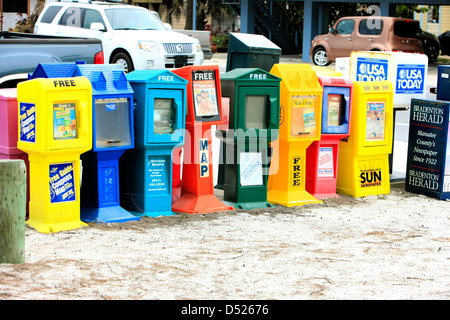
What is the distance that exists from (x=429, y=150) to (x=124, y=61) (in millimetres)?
9793

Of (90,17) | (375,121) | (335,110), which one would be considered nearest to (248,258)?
(335,110)

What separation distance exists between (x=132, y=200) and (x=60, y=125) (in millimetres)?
1257

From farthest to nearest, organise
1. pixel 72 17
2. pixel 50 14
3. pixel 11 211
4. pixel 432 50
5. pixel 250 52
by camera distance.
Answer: pixel 432 50 → pixel 50 14 → pixel 72 17 → pixel 250 52 → pixel 11 211

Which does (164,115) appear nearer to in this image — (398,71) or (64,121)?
(64,121)

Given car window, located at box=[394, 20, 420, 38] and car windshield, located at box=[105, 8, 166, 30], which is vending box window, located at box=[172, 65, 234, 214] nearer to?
car windshield, located at box=[105, 8, 166, 30]

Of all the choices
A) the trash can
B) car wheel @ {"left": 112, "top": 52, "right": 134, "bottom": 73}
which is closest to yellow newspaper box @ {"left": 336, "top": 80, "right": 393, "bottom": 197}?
the trash can

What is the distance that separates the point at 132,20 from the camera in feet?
60.2

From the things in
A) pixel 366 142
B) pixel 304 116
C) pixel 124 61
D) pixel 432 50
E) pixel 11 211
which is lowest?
pixel 11 211

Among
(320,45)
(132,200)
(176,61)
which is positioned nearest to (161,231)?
(132,200)

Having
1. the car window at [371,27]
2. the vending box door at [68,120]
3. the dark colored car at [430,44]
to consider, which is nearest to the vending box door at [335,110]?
the vending box door at [68,120]

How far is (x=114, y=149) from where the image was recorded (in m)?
7.40

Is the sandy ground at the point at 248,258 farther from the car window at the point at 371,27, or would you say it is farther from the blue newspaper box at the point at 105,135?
the car window at the point at 371,27

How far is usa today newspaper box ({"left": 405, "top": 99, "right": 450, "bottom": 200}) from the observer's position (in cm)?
912

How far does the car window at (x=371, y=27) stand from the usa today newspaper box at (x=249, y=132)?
64.1ft
